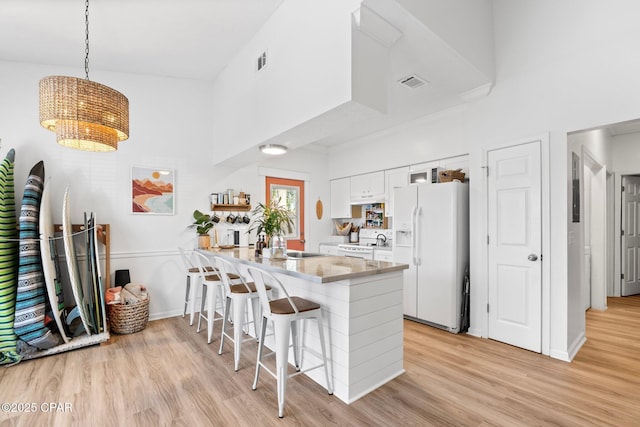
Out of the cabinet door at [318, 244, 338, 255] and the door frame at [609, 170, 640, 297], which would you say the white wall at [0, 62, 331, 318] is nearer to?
the cabinet door at [318, 244, 338, 255]

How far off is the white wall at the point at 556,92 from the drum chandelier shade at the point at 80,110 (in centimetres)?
345

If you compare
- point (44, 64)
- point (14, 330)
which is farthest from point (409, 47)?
point (14, 330)

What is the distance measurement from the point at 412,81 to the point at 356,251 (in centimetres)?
276

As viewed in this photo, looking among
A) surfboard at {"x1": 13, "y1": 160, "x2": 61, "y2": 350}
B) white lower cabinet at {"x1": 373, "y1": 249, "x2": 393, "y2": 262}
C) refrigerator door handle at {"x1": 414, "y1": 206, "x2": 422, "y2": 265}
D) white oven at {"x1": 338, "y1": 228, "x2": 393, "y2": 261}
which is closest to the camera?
surfboard at {"x1": 13, "y1": 160, "x2": 61, "y2": 350}

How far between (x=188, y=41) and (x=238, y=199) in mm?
2128

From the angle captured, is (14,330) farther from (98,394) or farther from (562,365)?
(562,365)

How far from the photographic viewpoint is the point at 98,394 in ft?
7.69

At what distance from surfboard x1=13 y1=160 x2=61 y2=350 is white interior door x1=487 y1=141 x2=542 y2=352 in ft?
14.7

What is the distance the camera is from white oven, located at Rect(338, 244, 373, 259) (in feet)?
16.1

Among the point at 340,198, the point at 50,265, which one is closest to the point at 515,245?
the point at 340,198

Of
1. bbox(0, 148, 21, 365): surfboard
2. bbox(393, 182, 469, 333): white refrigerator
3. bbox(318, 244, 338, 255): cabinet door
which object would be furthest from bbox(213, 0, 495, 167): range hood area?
bbox(318, 244, 338, 255): cabinet door

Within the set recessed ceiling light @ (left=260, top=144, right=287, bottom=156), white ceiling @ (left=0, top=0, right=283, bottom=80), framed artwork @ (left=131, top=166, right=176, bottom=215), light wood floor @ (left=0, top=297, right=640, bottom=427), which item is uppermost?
white ceiling @ (left=0, top=0, right=283, bottom=80)

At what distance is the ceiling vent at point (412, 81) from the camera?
320 centimetres

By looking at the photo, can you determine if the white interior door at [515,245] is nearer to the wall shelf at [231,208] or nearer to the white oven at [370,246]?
the white oven at [370,246]
